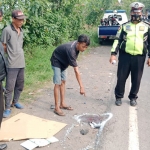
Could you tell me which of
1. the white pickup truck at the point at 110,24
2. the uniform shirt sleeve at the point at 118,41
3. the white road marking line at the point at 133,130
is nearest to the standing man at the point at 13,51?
the uniform shirt sleeve at the point at 118,41

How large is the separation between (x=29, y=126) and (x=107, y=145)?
1.27 m

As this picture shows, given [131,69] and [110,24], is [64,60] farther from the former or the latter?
[110,24]

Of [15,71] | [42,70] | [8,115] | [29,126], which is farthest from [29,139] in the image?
[42,70]

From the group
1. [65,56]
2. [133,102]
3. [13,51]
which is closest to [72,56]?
[65,56]

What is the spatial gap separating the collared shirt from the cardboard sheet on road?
0.91 meters

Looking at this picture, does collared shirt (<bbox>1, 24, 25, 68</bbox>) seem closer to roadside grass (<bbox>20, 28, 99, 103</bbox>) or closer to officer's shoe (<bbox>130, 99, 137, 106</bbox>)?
roadside grass (<bbox>20, 28, 99, 103</bbox>)

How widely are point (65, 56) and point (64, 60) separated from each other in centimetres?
9

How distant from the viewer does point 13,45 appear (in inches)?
173

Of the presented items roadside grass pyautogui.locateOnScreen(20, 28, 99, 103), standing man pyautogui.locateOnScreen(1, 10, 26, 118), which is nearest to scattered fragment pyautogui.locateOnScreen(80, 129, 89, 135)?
standing man pyautogui.locateOnScreen(1, 10, 26, 118)

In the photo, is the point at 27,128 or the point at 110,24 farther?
the point at 110,24

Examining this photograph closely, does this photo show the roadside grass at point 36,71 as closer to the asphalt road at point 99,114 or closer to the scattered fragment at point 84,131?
the asphalt road at point 99,114

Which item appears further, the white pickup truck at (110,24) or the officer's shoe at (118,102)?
the white pickup truck at (110,24)

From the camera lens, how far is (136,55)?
504cm

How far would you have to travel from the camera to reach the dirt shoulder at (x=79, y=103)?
3.82 m
